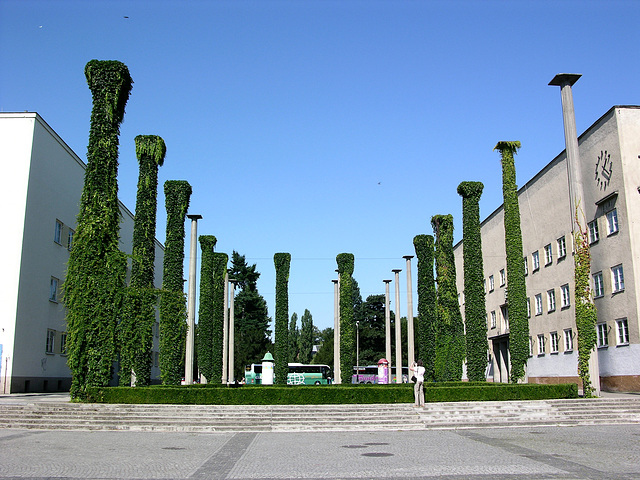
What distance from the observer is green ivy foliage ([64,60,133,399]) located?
73.4 feet

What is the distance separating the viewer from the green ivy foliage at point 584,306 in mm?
25516

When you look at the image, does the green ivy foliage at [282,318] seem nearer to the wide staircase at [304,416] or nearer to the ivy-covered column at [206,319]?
the ivy-covered column at [206,319]

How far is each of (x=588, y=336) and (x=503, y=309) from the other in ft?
81.2

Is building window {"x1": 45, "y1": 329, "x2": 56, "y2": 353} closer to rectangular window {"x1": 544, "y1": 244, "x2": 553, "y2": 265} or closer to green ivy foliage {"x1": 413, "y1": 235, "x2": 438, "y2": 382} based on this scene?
green ivy foliage {"x1": 413, "y1": 235, "x2": 438, "y2": 382}

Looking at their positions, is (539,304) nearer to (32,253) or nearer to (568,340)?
(568,340)

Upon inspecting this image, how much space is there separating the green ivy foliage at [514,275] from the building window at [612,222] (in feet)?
15.3

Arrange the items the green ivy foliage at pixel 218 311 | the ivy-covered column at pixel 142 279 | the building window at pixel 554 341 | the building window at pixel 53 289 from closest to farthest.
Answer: the ivy-covered column at pixel 142 279, the building window at pixel 53 289, the building window at pixel 554 341, the green ivy foliage at pixel 218 311

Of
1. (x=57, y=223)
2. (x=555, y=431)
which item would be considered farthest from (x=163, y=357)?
(x=555, y=431)

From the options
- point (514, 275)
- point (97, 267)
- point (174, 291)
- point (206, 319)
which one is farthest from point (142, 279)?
point (514, 275)

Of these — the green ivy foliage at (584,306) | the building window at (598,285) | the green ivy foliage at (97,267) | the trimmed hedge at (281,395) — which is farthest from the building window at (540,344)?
the green ivy foliage at (97,267)

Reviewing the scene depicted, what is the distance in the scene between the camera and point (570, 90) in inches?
1080

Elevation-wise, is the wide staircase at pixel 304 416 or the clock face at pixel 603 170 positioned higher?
the clock face at pixel 603 170

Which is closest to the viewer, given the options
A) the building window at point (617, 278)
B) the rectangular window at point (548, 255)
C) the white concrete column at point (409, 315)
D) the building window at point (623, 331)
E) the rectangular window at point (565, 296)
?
the building window at point (623, 331)

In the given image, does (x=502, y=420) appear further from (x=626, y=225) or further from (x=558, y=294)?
(x=558, y=294)
